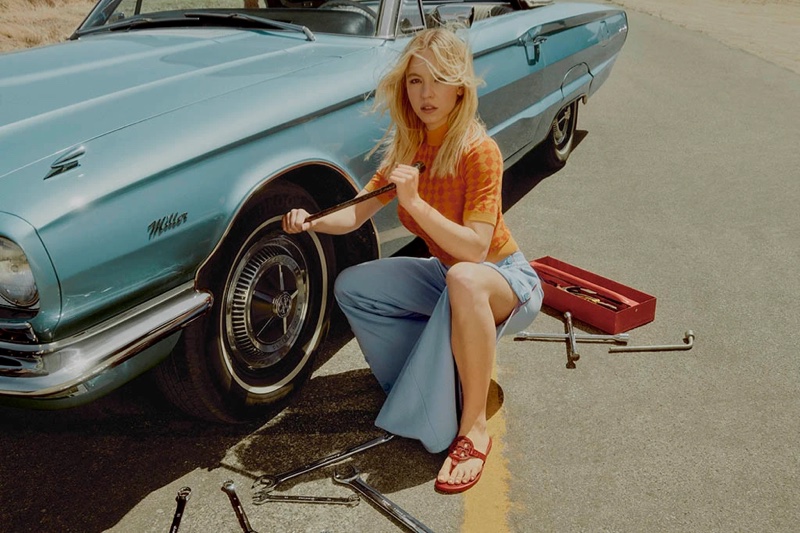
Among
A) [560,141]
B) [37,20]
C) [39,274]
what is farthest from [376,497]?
[37,20]

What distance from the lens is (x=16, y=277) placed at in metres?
1.95

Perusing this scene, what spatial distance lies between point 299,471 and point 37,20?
13.8 m

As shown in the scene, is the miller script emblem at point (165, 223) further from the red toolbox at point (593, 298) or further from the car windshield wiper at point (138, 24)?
the red toolbox at point (593, 298)

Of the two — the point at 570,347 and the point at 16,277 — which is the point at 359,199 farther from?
the point at 570,347

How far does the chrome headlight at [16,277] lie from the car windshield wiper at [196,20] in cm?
167

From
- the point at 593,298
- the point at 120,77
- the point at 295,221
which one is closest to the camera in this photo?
the point at 295,221

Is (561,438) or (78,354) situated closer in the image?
(78,354)

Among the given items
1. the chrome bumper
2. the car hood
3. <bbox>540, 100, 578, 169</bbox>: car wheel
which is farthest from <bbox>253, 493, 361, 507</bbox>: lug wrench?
<bbox>540, 100, 578, 169</bbox>: car wheel

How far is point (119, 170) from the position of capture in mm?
2068

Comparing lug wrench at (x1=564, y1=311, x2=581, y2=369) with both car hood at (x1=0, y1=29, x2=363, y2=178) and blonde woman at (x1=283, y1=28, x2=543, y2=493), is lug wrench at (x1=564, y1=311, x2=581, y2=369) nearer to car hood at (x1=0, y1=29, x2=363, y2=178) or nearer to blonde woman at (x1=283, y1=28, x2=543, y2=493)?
blonde woman at (x1=283, y1=28, x2=543, y2=493)

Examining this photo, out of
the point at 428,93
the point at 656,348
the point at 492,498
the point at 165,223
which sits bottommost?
the point at 656,348

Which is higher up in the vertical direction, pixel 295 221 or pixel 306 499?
pixel 295 221

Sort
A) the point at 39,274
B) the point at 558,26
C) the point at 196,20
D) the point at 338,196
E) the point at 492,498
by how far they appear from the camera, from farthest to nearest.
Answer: the point at 558,26, the point at 196,20, the point at 338,196, the point at 492,498, the point at 39,274

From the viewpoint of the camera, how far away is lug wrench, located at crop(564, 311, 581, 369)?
10.4ft
